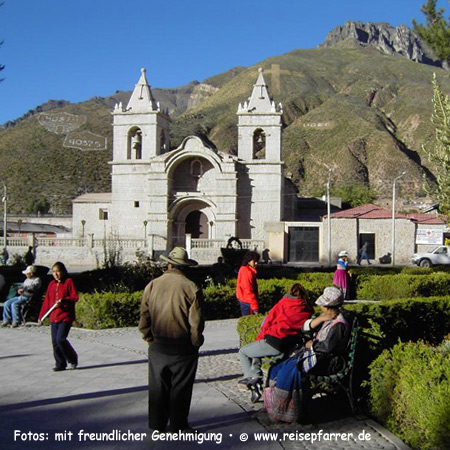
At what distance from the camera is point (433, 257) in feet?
114

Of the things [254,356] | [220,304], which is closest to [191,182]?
[220,304]

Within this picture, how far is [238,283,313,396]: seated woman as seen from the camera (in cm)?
684

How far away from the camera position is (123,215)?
1606 inches

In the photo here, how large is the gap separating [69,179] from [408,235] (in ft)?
157

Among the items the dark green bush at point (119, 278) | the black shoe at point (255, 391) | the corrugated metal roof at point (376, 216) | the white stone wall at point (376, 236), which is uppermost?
the corrugated metal roof at point (376, 216)

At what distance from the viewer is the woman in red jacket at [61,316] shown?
8.36 meters

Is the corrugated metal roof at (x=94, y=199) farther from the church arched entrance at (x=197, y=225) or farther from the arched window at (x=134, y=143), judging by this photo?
the church arched entrance at (x=197, y=225)

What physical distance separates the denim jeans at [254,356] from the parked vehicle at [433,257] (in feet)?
96.9

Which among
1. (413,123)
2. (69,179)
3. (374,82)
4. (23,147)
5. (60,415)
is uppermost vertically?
(374,82)

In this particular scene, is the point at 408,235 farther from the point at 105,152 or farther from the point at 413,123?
the point at 413,123

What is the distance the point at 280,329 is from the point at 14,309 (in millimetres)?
7790

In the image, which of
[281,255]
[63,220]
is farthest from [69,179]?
[281,255]

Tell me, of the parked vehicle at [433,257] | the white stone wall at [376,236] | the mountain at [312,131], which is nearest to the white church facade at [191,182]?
the white stone wall at [376,236]

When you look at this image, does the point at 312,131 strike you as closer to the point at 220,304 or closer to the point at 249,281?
the point at 220,304
